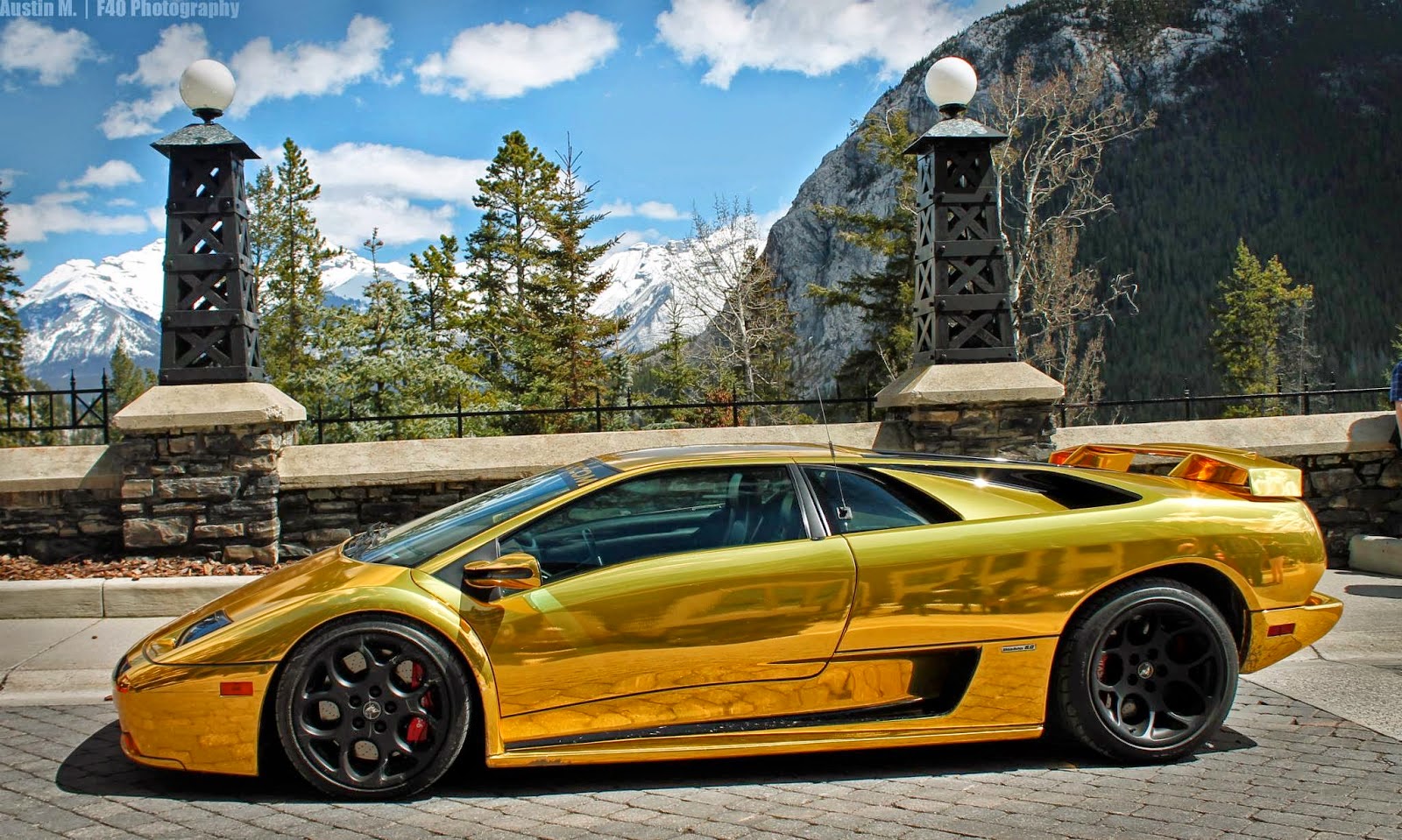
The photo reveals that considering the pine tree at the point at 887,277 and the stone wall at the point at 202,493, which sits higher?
the pine tree at the point at 887,277

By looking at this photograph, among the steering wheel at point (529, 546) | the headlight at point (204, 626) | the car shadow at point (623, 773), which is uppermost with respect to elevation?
the steering wheel at point (529, 546)

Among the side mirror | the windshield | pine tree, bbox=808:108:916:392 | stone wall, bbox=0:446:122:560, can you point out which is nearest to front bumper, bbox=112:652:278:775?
the windshield

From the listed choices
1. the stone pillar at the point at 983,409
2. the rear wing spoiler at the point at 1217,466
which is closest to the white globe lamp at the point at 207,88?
the stone pillar at the point at 983,409

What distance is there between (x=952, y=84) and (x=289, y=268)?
113ft

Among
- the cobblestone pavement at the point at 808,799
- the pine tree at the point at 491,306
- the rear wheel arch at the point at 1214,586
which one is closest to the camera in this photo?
the cobblestone pavement at the point at 808,799

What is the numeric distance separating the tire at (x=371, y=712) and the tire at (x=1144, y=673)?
2.20 m

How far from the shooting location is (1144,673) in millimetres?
3625

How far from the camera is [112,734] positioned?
13.6 feet

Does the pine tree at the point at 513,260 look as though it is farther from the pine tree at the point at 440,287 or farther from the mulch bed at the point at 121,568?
the mulch bed at the point at 121,568

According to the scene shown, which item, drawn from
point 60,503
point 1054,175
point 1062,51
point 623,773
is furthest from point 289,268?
point 1062,51

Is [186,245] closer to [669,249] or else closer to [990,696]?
[990,696]

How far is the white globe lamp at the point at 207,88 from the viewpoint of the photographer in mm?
7352

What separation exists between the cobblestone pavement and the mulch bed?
3.05 meters

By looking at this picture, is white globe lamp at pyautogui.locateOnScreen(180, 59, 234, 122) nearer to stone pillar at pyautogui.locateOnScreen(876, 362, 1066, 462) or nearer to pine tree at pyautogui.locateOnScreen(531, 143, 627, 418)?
stone pillar at pyautogui.locateOnScreen(876, 362, 1066, 462)
